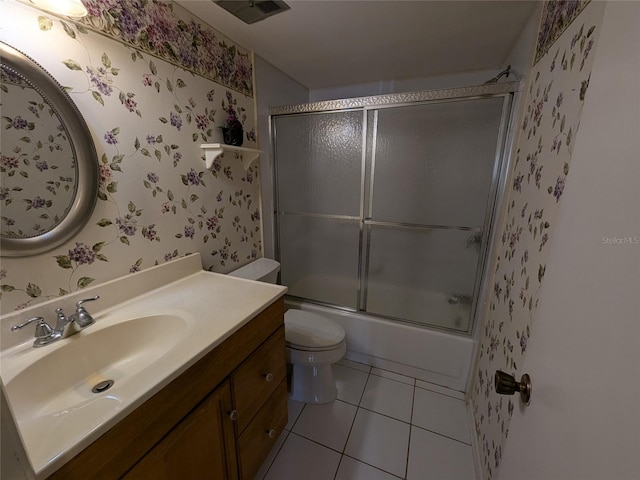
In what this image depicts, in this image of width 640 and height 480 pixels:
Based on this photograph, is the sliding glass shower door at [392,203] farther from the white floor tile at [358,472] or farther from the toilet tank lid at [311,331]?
the white floor tile at [358,472]

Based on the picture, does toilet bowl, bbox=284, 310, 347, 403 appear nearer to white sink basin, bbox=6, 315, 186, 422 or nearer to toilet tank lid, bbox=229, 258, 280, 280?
toilet tank lid, bbox=229, 258, 280, 280

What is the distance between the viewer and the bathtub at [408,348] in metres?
1.63

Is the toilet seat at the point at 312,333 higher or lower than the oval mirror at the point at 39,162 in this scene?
lower

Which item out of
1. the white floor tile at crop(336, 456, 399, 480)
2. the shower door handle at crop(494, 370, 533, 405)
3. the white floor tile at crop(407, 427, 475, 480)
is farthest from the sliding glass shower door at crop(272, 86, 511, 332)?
the shower door handle at crop(494, 370, 533, 405)

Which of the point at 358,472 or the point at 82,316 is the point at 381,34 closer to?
the point at 82,316

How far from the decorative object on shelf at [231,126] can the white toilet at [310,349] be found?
2.58 ft

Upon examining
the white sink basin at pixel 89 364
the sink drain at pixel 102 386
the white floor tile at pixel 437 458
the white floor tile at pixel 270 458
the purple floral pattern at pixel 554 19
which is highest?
Result: the purple floral pattern at pixel 554 19

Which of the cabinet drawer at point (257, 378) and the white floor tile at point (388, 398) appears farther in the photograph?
the white floor tile at point (388, 398)

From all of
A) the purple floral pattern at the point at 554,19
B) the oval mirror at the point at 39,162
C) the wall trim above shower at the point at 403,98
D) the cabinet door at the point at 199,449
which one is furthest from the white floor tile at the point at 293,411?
the purple floral pattern at the point at 554,19

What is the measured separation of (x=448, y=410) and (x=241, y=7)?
93.1 inches

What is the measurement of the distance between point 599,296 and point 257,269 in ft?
5.20

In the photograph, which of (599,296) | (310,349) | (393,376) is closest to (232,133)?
(310,349)

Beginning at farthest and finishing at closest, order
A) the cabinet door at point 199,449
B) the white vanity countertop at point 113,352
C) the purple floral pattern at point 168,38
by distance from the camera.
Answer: the purple floral pattern at point 168,38 → the cabinet door at point 199,449 → the white vanity countertop at point 113,352

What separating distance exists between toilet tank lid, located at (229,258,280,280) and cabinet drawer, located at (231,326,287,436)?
0.54 meters
